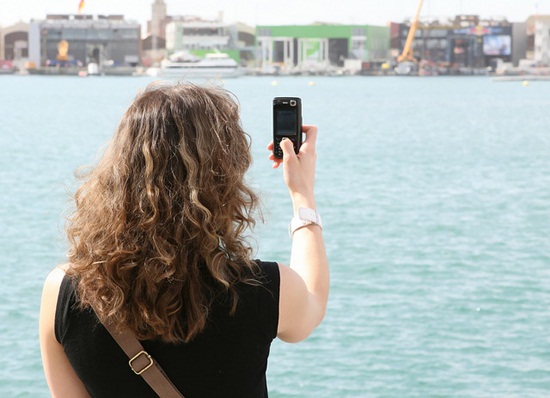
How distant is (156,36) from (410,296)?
269ft

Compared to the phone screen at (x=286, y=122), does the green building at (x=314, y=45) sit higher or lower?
higher

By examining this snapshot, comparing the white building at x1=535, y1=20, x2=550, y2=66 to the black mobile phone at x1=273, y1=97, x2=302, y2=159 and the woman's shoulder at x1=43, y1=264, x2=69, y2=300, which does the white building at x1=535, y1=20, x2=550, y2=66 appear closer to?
the black mobile phone at x1=273, y1=97, x2=302, y2=159

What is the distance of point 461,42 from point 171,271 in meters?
82.9

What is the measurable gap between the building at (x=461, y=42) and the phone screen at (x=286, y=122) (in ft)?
269

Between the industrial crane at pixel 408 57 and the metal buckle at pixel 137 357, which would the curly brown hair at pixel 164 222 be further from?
the industrial crane at pixel 408 57

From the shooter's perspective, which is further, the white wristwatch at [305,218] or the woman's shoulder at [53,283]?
the white wristwatch at [305,218]

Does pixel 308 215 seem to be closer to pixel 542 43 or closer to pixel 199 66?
pixel 199 66

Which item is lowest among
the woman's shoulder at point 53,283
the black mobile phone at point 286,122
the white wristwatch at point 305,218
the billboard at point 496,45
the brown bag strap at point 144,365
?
the brown bag strap at point 144,365

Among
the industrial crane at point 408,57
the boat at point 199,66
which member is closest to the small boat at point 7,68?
the boat at point 199,66

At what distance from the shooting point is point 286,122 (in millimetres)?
1353

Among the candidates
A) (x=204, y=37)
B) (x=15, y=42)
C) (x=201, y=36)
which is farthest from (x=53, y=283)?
(x=15, y=42)

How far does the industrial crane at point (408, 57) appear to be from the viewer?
8281 centimetres

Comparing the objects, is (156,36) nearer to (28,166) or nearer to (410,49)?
(410,49)

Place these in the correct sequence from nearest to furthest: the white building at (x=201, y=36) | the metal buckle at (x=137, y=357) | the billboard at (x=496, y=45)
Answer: the metal buckle at (x=137, y=357) → the white building at (x=201, y=36) → the billboard at (x=496, y=45)
